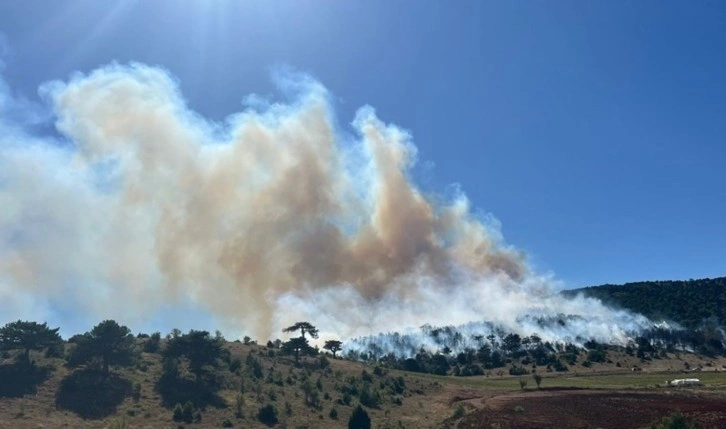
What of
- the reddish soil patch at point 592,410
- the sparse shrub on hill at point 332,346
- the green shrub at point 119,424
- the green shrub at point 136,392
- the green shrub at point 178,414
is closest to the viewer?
the green shrub at point 119,424

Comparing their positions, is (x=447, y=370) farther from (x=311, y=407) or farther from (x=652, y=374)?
(x=311, y=407)

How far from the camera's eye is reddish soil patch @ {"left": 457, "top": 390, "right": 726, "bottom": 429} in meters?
64.0

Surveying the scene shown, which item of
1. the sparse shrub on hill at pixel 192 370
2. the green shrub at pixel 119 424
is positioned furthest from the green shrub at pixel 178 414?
the green shrub at pixel 119 424

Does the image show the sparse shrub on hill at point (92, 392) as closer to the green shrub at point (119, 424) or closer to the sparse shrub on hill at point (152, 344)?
the green shrub at point (119, 424)

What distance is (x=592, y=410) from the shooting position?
7412 centimetres

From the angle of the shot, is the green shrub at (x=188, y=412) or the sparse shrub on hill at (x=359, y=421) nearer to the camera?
the green shrub at (x=188, y=412)

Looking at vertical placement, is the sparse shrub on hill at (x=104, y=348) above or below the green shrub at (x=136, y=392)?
above

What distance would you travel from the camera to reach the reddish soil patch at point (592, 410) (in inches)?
2518

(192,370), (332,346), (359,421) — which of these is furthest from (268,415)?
(332,346)

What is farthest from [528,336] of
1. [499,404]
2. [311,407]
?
[311,407]

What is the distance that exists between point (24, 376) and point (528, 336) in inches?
6010

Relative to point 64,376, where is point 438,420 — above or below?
below

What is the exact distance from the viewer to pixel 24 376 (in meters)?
74.6

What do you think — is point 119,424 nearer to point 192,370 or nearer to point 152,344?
point 192,370
